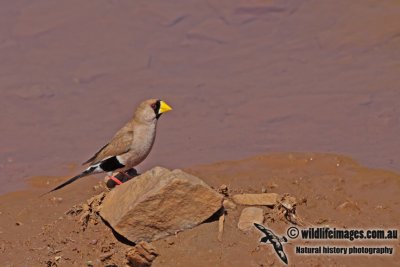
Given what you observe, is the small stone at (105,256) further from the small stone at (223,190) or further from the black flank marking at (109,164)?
the small stone at (223,190)

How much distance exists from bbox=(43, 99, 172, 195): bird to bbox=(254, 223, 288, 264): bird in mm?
1924

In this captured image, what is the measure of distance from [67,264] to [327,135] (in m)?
8.01

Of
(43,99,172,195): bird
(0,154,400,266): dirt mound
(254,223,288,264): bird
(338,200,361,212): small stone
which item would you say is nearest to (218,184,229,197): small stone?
(0,154,400,266): dirt mound

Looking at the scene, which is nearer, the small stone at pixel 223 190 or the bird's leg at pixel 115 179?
the small stone at pixel 223 190

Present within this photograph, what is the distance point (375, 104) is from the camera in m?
15.9

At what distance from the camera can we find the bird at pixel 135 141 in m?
8.86

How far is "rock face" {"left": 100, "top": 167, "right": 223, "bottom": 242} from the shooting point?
7.64 metres

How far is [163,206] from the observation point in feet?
25.3

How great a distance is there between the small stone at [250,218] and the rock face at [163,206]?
0.35 m

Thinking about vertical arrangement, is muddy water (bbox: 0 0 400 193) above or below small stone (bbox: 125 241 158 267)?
above

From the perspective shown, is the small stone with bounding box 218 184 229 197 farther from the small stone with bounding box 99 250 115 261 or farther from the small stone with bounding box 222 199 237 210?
the small stone with bounding box 99 250 115 261

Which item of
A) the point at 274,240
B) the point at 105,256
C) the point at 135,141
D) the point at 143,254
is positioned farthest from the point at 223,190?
the point at 105,256

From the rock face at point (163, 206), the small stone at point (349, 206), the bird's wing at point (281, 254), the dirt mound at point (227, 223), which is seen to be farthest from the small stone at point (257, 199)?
the small stone at point (349, 206)

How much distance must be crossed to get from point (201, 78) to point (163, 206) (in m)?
11.4
